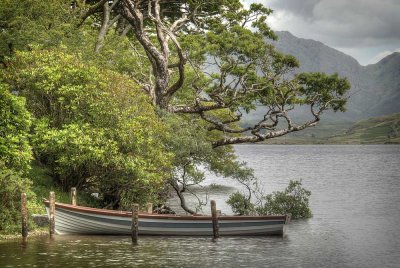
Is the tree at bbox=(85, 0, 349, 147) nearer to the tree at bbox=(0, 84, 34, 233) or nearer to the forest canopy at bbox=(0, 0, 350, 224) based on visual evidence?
the forest canopy at bbox=(0, 0, 350, 224)

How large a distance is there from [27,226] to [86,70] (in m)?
12.7

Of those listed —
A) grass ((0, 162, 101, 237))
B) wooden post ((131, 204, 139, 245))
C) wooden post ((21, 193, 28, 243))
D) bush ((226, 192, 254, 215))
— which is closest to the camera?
wooden post ((21, 193, 28, 243))

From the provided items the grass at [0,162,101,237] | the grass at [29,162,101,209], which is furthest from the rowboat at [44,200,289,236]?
the grass at [29,162,101,209]

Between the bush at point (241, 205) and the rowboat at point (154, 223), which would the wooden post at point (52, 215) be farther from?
the bush at point (241, 205)

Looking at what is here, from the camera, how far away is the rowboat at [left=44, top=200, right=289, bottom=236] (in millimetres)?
34656

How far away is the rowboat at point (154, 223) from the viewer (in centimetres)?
3466

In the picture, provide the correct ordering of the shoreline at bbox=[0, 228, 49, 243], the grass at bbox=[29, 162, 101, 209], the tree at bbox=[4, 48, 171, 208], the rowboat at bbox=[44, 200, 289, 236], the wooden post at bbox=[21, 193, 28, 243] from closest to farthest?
1. the wooden post at bbox=[21, 193, 28, 243]
2. the shoreline at bbox=[0, 228, 49, 243]
3. the rowboat at bbox=[44, 200, 289, 236]
4. the tree at bbox=[4, 48, 171, 208]
5. the grass at bbox=[29, 162, 101, 209]

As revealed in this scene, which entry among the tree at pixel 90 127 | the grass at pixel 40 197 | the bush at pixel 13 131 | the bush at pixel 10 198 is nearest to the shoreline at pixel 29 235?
the grass at pixel 40 197

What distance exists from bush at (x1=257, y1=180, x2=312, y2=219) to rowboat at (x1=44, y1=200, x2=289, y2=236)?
7725mm

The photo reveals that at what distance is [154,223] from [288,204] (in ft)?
60.6

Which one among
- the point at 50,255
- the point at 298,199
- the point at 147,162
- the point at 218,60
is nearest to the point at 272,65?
the point at 218,60

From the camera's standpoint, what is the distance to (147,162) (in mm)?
38969

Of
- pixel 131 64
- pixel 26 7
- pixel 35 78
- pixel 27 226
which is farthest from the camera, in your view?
pixel 131 64

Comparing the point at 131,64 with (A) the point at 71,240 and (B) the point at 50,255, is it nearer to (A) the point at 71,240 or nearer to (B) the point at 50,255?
(A) the point at 71,240
